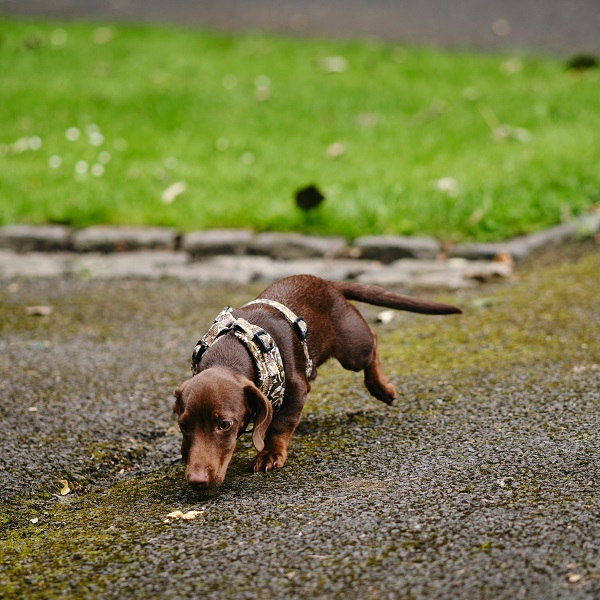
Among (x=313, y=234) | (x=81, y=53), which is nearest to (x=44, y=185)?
(x=313, y=234)

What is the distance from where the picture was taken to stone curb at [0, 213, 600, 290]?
217 inches

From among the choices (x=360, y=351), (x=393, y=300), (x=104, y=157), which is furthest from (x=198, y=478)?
(x=104, y=157)

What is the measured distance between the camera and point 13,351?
453 cm

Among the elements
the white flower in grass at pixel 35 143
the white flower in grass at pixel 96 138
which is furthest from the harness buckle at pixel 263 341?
the white flower in grass at pixel 35 143

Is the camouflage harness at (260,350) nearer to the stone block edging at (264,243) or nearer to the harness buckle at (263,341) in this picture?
the harness buckle at (263,341)

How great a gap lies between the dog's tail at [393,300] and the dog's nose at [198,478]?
116cm

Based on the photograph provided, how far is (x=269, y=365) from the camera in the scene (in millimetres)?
3238

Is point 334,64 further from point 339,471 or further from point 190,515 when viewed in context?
point 190,515

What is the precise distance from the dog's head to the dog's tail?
882mm

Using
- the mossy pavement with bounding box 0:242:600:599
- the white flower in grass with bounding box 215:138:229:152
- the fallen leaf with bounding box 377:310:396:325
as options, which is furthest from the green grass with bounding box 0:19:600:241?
the mossy pavement with bounding box 0:242:600:599

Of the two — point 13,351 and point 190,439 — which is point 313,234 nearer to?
point 13,351

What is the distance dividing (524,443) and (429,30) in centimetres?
736

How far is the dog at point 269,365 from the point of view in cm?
303

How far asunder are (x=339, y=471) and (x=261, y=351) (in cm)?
48
